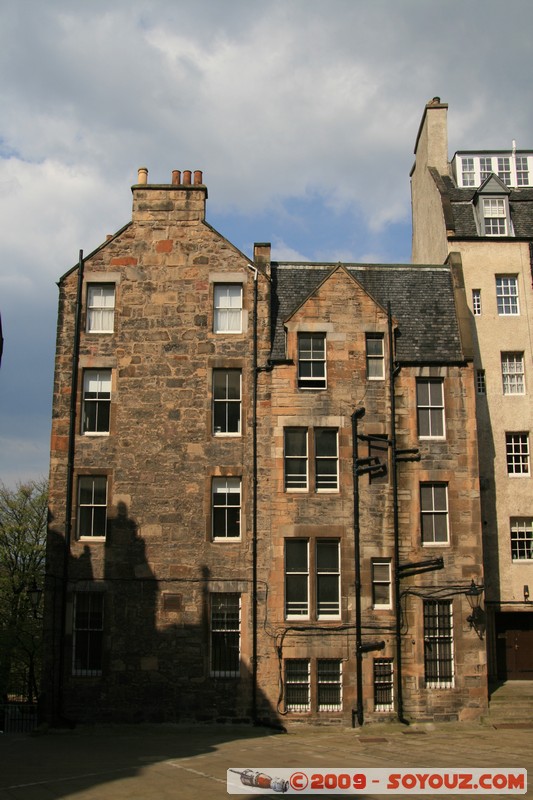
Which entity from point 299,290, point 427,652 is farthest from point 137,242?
point 427,652

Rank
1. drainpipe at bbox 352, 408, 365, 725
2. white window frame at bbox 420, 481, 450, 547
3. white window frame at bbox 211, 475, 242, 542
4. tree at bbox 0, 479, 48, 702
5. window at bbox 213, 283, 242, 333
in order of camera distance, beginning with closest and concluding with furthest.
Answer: drainpipe at bbox 352, 408, 365, 725 → white window frame at bbox 420, 481, 450, 547 → white window frame at bbox 211, 475, 242, 542 → window at bbox 213, 283, 242, 333 → tree at bbox 0, 479, 48, 702

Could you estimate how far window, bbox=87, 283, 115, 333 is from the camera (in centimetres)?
2823

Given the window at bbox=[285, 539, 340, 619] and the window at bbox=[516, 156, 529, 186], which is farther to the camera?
the window at bbox=[516, 156, 529, 186]

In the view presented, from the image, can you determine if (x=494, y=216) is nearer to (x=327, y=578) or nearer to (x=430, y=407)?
(x=430, y=407)

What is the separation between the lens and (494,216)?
105ft

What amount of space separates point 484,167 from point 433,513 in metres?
16.3

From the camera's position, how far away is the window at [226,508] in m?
26.7

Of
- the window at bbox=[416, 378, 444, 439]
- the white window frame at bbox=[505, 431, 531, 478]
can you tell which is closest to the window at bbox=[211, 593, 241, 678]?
the window at bbox=[416, 378, 444, 439]

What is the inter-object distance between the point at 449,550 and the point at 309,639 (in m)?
5.25

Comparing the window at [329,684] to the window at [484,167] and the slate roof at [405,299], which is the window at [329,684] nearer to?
the slate roof at [405,299]

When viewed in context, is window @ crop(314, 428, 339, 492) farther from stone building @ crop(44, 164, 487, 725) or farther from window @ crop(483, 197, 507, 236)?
window @ crop(483, 197, 507, 236)

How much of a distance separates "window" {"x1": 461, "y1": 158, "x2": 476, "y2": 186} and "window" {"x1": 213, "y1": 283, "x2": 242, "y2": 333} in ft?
40.8

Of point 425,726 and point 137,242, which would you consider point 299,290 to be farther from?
point 425,726

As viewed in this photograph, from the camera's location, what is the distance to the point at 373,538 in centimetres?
2636
